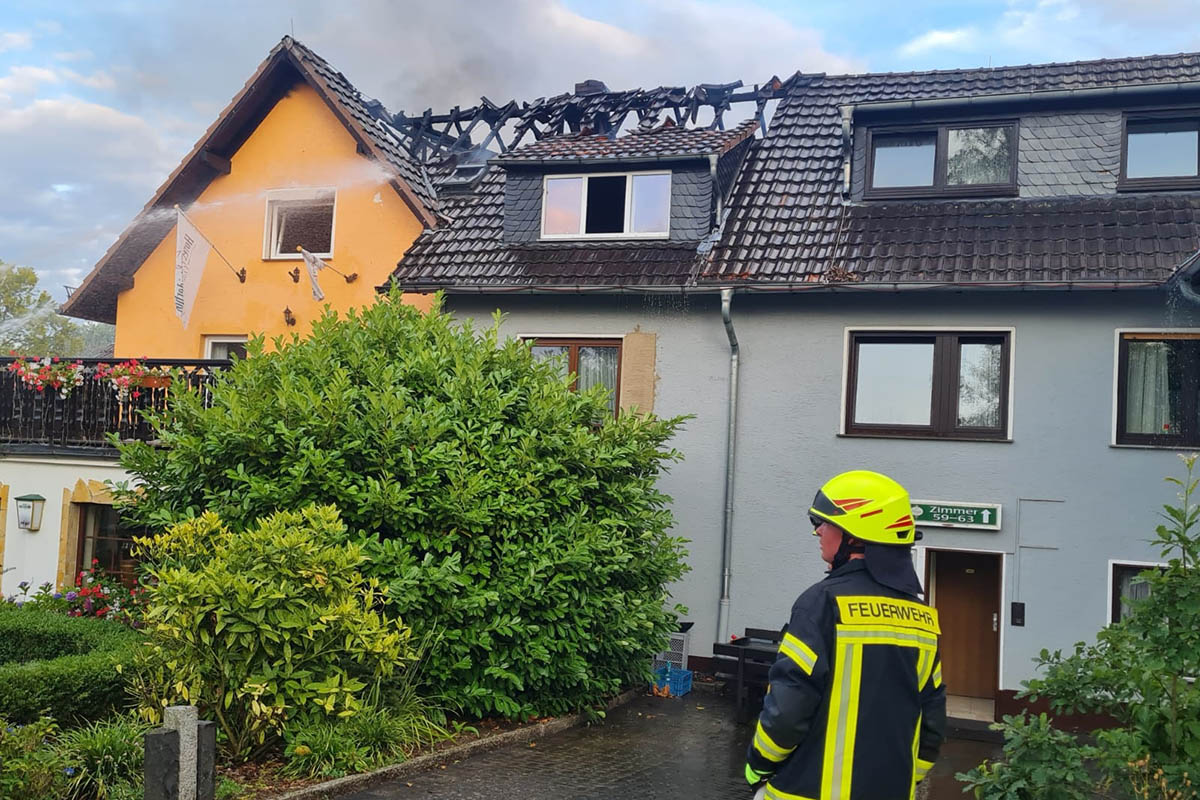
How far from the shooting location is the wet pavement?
7.99 metres

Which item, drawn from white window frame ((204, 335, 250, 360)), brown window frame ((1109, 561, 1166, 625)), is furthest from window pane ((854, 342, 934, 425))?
white window frame ((204, 335, 250, 360))

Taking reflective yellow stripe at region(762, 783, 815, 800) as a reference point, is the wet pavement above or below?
below

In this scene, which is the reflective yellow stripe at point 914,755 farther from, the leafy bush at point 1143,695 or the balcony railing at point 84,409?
the balcony railing at point 84,409

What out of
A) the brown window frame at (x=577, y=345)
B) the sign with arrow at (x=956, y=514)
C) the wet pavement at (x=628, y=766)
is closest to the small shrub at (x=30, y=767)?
the wet pavement at (x=628, y=766)

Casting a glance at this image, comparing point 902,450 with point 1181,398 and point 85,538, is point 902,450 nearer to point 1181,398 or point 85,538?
point 1181,398

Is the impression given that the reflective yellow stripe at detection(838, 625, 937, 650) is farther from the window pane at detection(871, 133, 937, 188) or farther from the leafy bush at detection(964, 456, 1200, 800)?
the window pane at detection(871, 133, 937, 188)

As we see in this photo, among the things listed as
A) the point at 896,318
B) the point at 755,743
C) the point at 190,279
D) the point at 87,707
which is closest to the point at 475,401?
the point at 87,707

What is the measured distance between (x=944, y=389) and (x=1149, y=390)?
2.24 metres

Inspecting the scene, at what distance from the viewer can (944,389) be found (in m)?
13.1

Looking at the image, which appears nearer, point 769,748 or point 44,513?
point 769,748

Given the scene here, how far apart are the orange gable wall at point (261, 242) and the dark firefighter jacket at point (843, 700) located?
13.4m

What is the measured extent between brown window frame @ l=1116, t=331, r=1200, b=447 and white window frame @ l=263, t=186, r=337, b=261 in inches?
440

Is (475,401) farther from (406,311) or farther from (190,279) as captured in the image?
(190,279)

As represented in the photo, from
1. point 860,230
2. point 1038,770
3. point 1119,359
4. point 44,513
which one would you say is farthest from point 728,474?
point 44,513
